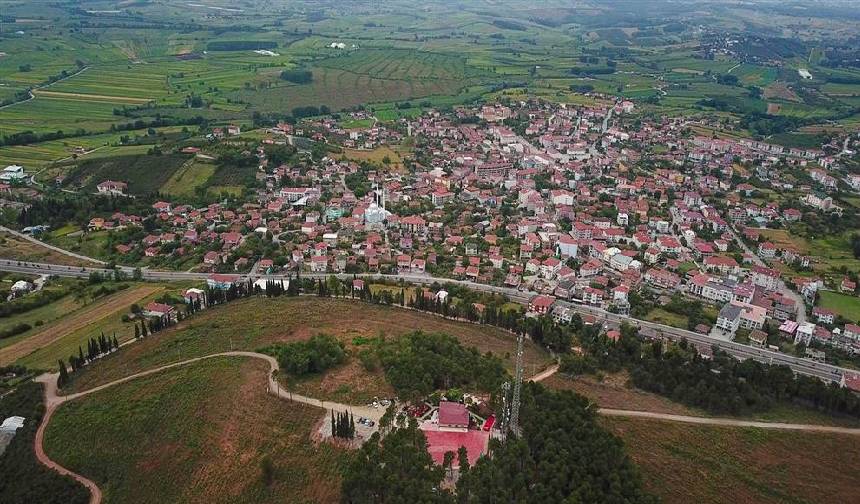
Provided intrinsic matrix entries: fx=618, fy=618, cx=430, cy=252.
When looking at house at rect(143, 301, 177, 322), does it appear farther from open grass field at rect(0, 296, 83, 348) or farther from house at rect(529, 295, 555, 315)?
house at rect(529, 295, 555, 315)

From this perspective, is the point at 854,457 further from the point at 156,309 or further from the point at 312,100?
the point at 312,100

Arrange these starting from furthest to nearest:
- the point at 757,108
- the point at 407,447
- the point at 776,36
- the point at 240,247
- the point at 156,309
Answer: the point at 776,36 < the point at 757,108 < the point at 240,247 < the point at 156,309 < the point at 407,447

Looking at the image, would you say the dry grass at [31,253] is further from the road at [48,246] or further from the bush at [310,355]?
the bush at [310,355]

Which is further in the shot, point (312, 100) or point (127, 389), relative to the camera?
point (312, 100)

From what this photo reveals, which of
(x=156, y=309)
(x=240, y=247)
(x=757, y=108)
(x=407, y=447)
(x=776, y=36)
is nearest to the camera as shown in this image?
(x=407, y=447)

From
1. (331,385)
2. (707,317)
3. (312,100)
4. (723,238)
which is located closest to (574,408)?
(331,385)

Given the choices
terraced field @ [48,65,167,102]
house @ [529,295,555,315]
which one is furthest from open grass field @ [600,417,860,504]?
terraced field @ [48,65,167,102]
